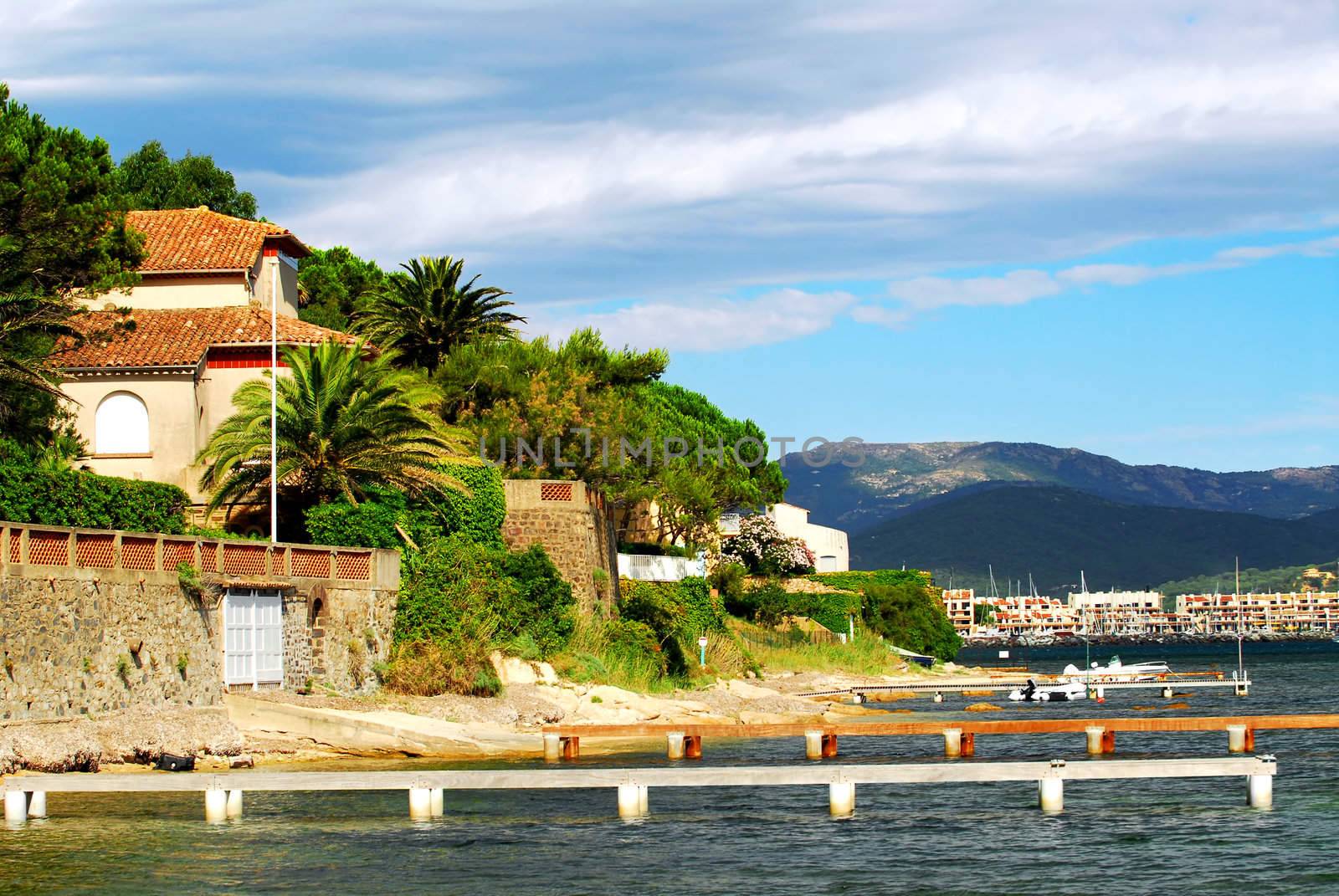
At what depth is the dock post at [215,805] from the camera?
25.8 metres

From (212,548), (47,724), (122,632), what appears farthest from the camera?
(212,548)

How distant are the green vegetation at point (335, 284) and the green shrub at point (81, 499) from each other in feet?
107

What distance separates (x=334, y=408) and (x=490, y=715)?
9.39 meters

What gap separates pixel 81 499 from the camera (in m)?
35.2

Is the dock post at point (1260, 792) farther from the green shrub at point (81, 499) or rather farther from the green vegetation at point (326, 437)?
the green vegetation at point (326, 437)

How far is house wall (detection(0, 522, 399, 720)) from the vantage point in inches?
1147

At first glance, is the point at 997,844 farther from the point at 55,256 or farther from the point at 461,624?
the point at 55,256

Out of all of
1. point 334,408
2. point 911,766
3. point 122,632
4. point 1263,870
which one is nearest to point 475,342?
point 334,408

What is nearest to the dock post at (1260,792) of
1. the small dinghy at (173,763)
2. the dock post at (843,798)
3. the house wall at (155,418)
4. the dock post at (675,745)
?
the dock post at (843,798)

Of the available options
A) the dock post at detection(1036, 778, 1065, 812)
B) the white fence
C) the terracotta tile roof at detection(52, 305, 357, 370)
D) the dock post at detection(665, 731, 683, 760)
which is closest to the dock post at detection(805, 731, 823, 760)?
the dock post at detection(665, 731, 683, 760)

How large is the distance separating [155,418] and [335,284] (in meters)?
28.3

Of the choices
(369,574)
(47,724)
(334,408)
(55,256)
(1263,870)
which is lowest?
(1263,870)

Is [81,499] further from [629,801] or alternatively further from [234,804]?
[629,801]

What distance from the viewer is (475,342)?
63.8 meters
